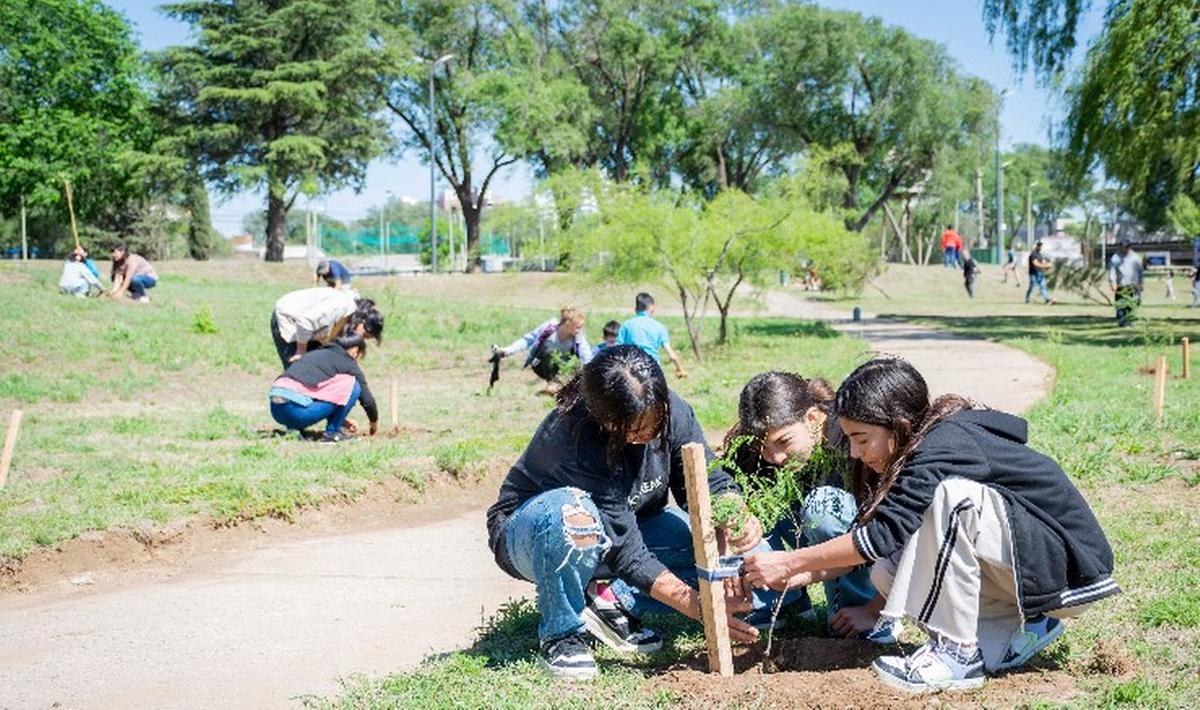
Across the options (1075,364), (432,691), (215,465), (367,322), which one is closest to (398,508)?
(215,465)

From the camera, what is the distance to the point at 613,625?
4441mm

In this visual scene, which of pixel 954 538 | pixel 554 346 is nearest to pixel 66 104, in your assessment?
pixel 554 346

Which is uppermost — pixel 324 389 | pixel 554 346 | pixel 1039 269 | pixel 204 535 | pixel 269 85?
pixel 269 85

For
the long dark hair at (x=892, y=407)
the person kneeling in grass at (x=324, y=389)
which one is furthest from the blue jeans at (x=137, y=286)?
the long dark hair at (x=892, y=407)

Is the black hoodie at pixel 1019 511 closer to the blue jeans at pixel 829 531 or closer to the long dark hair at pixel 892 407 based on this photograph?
the long dark hair at pixel 892 407

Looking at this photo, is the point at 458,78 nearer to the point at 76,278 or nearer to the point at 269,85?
the point at 269,85

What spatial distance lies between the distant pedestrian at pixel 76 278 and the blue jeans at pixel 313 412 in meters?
13.8

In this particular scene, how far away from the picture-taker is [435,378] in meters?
A: 17.6

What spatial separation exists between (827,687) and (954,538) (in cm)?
63

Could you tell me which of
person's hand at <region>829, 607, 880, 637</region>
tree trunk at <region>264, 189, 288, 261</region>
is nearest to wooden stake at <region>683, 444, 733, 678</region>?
person's hand at <region>829, 607, 880, 637</region>

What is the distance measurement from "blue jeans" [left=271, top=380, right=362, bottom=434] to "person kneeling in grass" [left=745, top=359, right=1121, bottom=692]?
6613 mm

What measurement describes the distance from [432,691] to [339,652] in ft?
3.65

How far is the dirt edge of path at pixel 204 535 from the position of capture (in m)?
6.50

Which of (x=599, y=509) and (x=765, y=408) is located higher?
(x=765, y=408)
